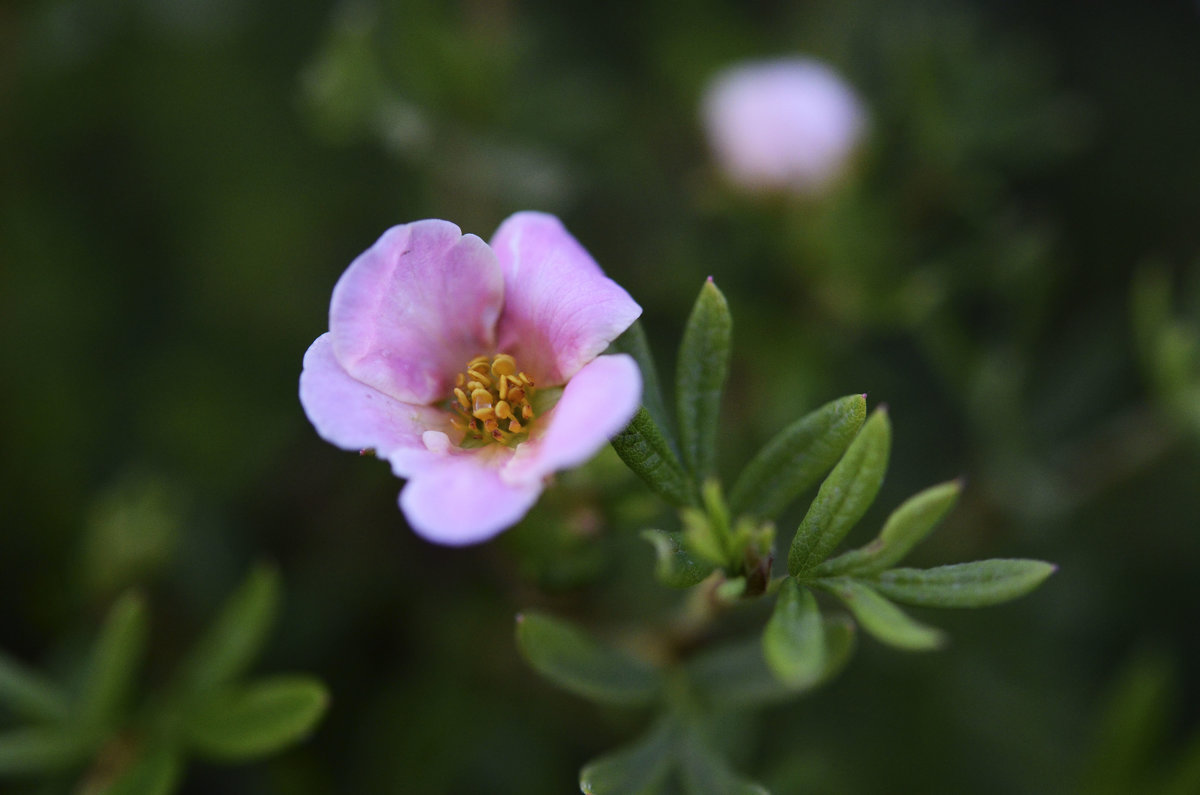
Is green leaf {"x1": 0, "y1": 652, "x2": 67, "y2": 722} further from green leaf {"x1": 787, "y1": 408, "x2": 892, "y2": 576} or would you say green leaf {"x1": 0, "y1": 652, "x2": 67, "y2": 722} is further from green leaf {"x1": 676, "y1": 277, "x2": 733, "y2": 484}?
green leaf {"x1": 787, "y1": 408, "x2": 892, "y2": 576}

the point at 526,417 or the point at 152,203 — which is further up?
the point at 152,203

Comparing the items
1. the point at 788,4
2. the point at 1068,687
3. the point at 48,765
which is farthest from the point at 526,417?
the point at 788,4

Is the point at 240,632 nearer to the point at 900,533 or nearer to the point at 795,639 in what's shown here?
the point at 795,639

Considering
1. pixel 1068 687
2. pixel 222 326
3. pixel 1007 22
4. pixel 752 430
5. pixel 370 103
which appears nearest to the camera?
pixel 370 103

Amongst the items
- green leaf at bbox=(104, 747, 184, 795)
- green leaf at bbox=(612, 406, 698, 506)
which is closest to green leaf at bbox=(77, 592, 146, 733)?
green leaf at bbox=(104, 747, 184, 795)

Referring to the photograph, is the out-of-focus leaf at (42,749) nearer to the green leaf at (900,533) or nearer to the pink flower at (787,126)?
the green leaf at (900,533)

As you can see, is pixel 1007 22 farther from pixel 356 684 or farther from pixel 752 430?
pixel 356 684
